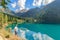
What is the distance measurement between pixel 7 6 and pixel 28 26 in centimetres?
62

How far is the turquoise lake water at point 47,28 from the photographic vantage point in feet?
16.8

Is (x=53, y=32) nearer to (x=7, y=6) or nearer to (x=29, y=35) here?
(x=29, y=35)

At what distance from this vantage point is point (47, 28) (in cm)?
518

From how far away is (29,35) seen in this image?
5.30 m

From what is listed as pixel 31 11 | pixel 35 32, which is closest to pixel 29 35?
pixel 35 32

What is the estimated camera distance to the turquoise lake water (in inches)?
201

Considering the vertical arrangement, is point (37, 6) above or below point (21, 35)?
above

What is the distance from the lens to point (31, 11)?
5.27 meters

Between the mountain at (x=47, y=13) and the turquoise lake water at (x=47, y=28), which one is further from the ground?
the mountain at (x=47, y=13)

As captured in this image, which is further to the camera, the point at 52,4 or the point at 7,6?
the point at 7,6

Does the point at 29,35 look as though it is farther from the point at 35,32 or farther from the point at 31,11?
the point at 31,11

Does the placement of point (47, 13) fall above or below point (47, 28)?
above

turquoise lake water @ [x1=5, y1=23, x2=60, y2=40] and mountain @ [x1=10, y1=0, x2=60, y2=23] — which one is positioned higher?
mountain @ [x1=10, y1=0, x2=60, y2=23]

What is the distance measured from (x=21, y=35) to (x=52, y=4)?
Result: 34.9 inches
